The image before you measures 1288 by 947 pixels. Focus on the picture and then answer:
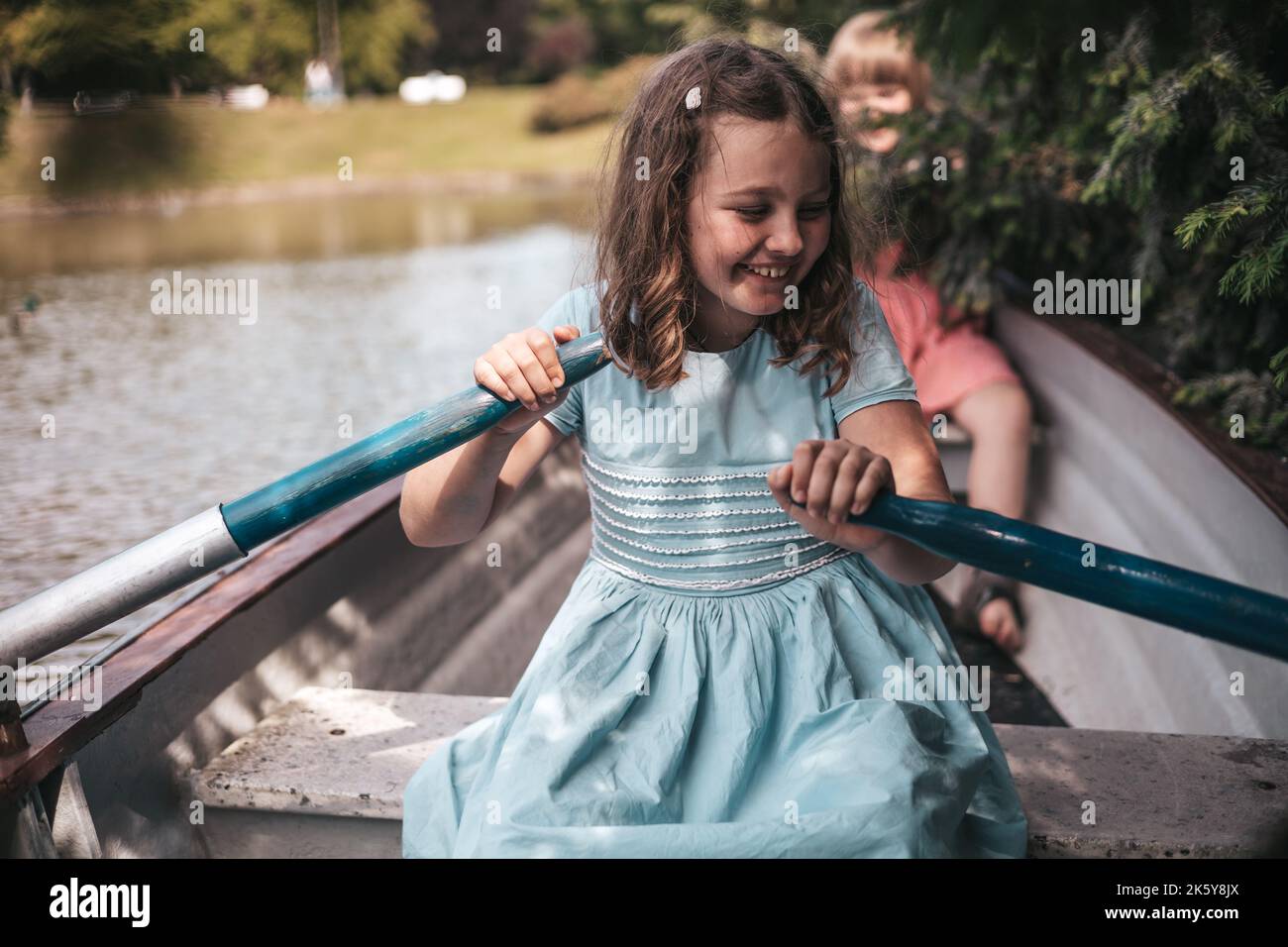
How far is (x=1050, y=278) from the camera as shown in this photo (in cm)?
370

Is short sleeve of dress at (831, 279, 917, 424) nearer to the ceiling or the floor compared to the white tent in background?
nearer to the floor

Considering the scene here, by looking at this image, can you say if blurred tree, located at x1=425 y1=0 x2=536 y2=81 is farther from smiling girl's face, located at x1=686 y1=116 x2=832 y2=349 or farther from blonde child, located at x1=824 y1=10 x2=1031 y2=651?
smiling girl's face, located at x1=686 y1=116 x2=832 y2=349

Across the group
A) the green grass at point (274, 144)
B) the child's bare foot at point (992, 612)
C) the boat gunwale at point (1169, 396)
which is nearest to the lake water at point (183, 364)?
the green grass at point (274, 144)

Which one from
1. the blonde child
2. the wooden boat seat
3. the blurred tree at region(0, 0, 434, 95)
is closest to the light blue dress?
the wooden boat seat

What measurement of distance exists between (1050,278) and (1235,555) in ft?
5.82

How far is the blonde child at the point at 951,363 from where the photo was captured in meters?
3.02

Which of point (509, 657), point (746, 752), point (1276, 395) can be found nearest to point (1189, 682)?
point (1276, 395)

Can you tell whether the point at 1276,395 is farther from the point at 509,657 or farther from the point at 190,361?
the point at 190,361

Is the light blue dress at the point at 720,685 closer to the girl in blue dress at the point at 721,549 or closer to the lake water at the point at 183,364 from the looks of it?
the girl in blue dress at the point at 721,549

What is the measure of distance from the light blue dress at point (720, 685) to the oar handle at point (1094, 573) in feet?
0.81

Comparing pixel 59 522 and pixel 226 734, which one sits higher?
pixel 59 522

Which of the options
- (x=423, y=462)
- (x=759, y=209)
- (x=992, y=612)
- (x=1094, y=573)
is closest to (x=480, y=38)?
(x=992, y=612)

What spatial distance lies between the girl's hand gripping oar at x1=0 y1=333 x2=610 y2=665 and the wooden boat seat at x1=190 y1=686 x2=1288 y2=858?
0.41 meters

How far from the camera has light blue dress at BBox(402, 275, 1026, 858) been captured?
126 centimetres
